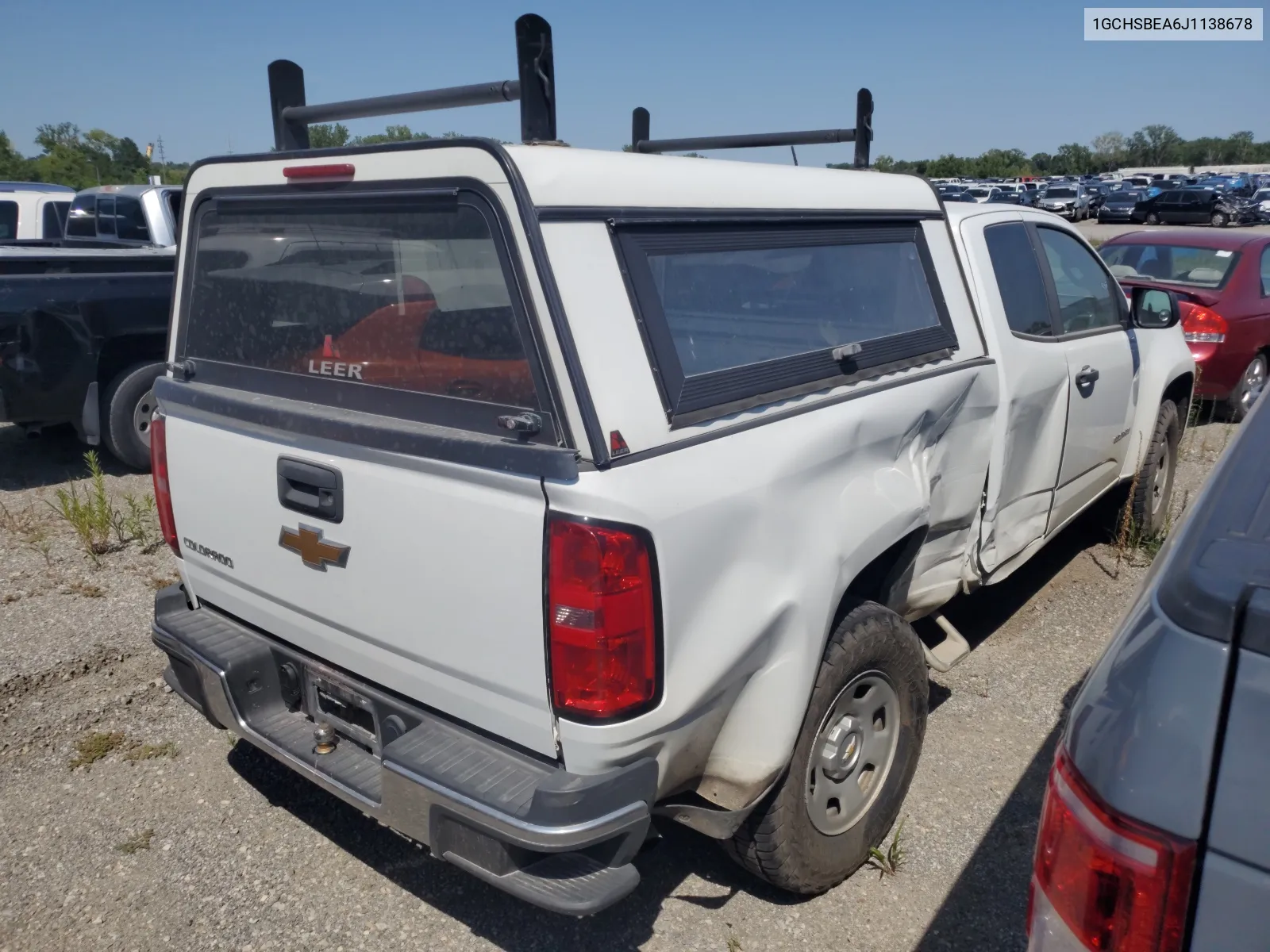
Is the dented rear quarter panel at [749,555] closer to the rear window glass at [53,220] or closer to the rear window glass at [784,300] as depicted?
the rear window glass at [784,300]

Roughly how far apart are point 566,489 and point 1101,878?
1165mm

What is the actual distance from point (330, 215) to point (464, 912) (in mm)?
1994

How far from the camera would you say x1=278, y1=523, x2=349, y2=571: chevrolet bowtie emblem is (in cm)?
249

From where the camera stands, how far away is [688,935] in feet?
9.11

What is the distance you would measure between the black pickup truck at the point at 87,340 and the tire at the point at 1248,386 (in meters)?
8.55

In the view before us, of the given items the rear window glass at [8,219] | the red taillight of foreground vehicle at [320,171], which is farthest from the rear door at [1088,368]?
the rear window glass at [8,219]

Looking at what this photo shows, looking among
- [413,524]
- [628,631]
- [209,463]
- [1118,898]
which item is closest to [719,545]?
[628,631]

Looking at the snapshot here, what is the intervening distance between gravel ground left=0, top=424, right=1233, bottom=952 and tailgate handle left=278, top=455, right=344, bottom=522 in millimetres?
1220

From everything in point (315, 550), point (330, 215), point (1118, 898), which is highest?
point (330, 215)

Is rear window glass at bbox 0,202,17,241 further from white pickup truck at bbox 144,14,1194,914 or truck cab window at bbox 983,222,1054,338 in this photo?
truck cab window at bbox 983,222,1054,338

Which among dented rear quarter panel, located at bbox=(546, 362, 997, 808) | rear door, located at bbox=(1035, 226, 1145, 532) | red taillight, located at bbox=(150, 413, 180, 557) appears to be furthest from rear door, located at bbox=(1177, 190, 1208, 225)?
red taillight, located at bbox=(150, 413, 180, 557)

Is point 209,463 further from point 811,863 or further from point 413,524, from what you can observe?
point 811,863

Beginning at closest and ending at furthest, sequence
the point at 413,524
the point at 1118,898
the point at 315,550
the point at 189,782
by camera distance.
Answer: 1. the point at 1118,898
2. the point at 413,524
3. the point at 315,550
4. the point at 189,782

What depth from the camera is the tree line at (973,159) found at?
4469 cm
